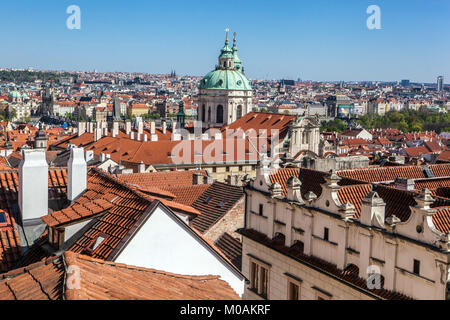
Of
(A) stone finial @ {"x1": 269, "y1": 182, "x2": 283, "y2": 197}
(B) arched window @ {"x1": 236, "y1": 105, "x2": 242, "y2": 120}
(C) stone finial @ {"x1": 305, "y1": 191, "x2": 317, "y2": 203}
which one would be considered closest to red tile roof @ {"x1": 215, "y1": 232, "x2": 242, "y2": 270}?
(A) stone finial @ {"x1": 269, "y1": 182, "x2": 283, "y2": 197}

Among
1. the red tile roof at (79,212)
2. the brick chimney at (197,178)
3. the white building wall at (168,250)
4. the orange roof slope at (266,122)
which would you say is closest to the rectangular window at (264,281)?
the white building wall at (168,250)

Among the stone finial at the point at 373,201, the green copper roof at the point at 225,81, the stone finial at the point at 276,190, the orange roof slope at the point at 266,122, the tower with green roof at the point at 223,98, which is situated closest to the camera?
the stone finial at the point at 373,201

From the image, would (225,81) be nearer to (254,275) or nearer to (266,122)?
(266,122)

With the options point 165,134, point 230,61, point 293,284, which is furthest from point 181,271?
point 230,61

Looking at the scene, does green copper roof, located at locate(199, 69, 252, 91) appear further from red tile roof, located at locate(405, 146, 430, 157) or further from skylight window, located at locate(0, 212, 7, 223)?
skylight window, located at locate(0, 212, 7, 223)

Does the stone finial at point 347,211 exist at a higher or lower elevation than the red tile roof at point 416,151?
higher

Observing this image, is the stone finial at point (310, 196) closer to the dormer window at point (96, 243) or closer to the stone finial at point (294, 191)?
the stone finial at point (294, 191)
